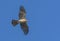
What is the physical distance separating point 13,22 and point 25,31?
945 millimetres

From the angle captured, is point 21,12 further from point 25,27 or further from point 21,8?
point 25,27

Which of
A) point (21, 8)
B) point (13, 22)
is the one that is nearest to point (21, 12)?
point (21, 8)

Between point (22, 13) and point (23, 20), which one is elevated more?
point (22, 13)

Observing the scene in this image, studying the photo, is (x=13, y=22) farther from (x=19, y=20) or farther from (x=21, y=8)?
(x=21, y=8)

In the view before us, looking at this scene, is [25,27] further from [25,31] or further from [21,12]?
[21,12]

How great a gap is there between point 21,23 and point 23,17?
0.42 metres

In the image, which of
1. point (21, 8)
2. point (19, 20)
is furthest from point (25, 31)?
point (21, 8)

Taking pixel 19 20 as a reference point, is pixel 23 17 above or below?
above

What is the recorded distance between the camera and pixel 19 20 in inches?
301

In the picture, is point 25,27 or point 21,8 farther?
point 25,27

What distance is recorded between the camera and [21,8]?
7789 millimetres

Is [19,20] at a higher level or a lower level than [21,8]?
lower

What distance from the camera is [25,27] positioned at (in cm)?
830

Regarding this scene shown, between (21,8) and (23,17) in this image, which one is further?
(23,17)
